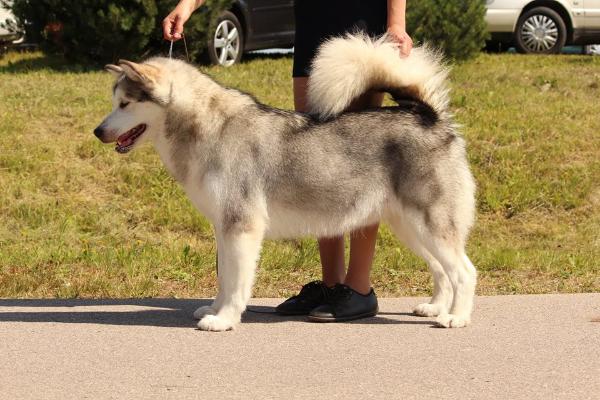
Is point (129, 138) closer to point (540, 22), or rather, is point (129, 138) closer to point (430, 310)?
point (430, 310)

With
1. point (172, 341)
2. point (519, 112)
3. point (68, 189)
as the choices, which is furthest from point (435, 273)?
point (519, 112)

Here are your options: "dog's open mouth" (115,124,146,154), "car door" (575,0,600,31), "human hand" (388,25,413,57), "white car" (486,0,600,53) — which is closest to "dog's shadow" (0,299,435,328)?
"dog's open mouth" (115,124,146,154)

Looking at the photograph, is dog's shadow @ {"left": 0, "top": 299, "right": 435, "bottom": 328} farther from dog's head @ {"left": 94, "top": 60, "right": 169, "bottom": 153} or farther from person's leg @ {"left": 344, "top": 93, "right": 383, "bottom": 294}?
dog's head @ {"left": 94, "top": 60, "right": 169, "bottom": 153}

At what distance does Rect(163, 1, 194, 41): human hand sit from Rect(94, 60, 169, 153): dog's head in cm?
29

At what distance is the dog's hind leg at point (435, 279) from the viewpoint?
623cm

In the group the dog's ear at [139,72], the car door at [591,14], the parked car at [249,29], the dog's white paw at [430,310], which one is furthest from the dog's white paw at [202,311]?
the car door at [591,14]

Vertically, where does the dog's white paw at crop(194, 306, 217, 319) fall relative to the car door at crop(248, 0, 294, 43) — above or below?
below

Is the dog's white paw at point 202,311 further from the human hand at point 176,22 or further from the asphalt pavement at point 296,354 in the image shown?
the human hand at point 176,22

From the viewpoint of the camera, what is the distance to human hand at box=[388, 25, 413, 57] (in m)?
6.08

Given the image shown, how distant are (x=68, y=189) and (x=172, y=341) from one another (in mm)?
3823

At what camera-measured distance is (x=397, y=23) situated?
6.17m

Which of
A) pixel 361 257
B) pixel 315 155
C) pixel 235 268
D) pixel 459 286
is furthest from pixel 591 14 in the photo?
pixel 235 268

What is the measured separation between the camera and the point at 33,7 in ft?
40.9

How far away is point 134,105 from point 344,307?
4.95 feet
